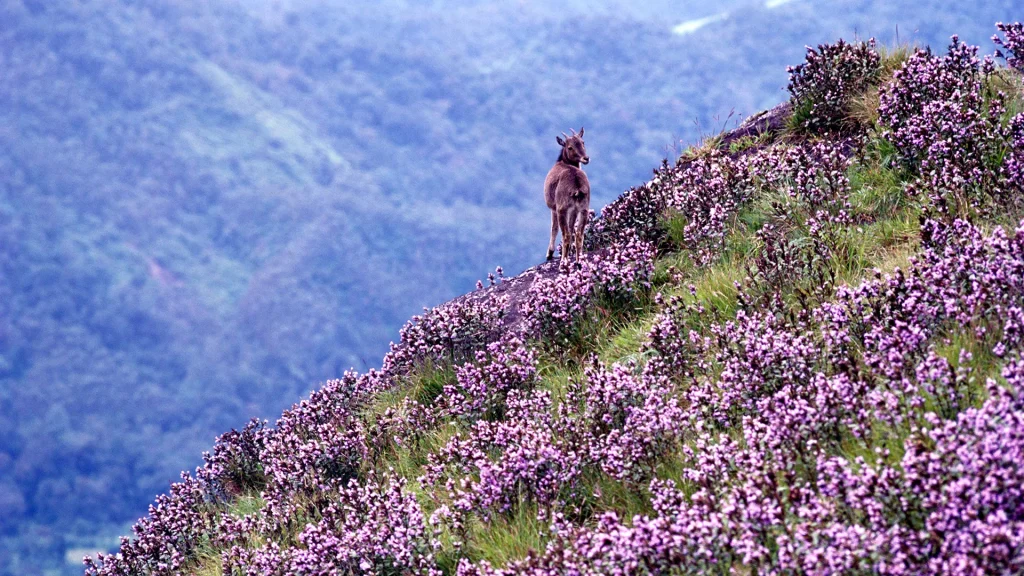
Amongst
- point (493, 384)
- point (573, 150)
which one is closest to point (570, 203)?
point (573, 150)

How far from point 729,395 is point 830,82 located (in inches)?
240

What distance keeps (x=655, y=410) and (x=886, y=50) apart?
6.98 m

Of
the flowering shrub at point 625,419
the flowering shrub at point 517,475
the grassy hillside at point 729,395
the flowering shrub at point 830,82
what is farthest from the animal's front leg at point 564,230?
the flowering shrub at point 517,475

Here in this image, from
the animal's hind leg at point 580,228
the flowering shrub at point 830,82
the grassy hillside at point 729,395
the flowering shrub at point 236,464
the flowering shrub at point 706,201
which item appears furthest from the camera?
the flowering shrub at point 830,82

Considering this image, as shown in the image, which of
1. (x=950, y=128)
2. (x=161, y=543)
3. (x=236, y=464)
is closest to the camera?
(x=950, y=128)

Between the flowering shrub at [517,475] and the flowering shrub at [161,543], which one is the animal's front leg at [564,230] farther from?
the flowering shrub at [161,543]

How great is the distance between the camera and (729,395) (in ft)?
16.5

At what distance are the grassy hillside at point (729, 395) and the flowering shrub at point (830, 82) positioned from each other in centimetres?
3

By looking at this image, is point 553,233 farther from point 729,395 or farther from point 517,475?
point 729,395

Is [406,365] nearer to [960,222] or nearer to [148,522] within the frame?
[148,522]

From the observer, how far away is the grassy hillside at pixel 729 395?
359 centimetres

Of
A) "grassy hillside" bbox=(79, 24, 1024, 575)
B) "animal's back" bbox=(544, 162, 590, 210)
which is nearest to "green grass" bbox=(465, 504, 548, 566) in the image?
"grassy hillside" bbox=(79, 24, 1024, 575)

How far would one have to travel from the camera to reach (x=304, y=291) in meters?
199

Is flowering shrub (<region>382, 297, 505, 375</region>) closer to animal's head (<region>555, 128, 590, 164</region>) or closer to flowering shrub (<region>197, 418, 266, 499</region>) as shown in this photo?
flowering shrub (<region>197, 418, 266, 499</region>)
